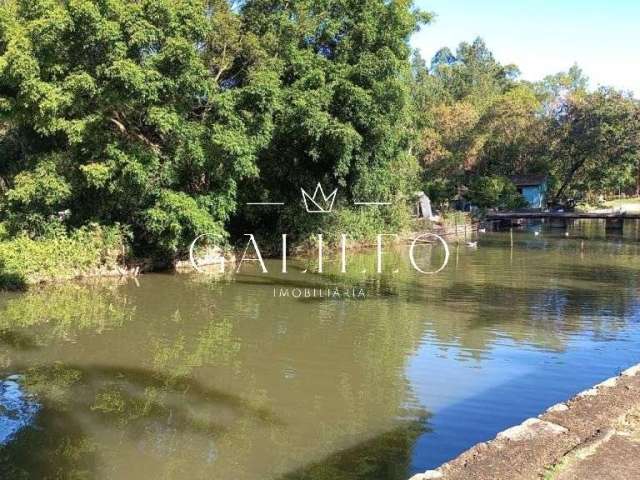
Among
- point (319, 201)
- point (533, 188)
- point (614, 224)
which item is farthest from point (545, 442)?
point (533, 188)

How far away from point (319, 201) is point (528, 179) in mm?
28002

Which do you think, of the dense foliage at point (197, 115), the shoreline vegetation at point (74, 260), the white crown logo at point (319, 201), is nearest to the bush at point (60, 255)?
the shoreline vegetation at point (74, 260)

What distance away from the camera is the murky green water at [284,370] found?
6.46m

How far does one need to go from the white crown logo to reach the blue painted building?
27051 mm

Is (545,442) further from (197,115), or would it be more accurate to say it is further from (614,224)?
(614,224)

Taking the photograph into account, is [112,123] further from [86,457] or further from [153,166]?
[86,457]

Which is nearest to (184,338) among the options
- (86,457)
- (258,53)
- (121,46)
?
(86,457)

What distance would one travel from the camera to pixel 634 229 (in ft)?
129

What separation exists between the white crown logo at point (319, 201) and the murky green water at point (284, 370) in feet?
19.0

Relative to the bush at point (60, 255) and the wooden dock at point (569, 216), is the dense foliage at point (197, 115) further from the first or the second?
the wooden dock at point (569, 216)

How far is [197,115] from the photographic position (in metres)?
18.5

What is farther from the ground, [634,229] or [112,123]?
[112,123]

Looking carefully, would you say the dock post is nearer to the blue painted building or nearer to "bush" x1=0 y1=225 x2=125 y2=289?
the blue painted building

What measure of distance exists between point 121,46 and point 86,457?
11414 mm
